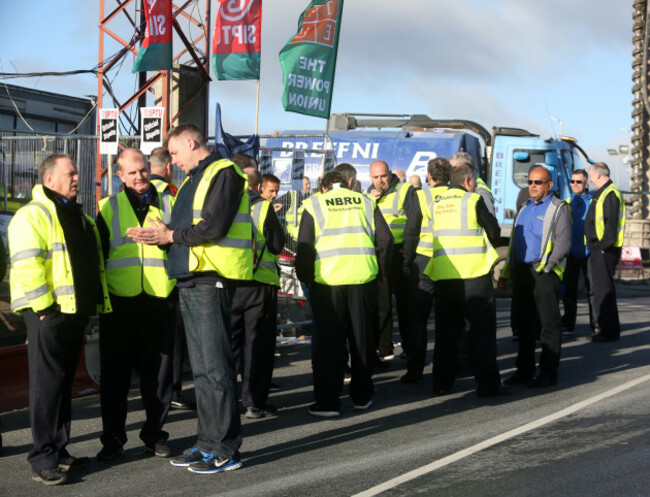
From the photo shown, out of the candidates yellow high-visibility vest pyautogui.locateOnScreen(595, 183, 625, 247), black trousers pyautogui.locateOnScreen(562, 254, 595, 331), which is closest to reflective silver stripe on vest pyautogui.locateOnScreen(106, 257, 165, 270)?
yellow high-visibility vest pyautogui.locateOnScreen(595, 183, 625, 247)

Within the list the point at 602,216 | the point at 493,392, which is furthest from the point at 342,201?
the point at 602,216

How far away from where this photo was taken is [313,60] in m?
13.4

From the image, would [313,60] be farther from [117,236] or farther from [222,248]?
[222,248]

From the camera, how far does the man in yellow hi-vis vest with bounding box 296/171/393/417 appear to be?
7.45 meters

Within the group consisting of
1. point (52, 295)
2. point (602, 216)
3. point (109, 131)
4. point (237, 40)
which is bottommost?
point (52, 295)

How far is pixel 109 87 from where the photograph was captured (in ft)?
63.9

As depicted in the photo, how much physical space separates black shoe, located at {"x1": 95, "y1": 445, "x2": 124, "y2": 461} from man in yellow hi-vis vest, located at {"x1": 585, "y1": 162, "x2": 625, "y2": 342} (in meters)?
7.38

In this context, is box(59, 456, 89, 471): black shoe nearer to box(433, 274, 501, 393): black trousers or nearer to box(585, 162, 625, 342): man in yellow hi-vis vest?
box(433, 274, 501, 393): black trousers

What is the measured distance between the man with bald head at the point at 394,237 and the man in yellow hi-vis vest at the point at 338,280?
2204mm

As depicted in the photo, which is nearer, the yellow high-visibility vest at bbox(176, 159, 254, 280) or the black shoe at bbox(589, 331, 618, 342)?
the yellow high-visibility vest at bbox(176, 159, 254, 280)

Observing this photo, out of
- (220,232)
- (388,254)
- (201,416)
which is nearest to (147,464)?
(201,416)

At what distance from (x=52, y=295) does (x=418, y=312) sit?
4.34 m

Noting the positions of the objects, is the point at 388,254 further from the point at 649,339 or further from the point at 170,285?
the point at 649,339

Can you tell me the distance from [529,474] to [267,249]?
10.4ft
